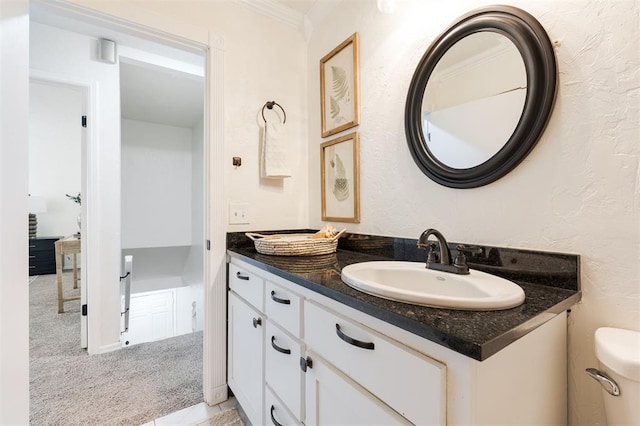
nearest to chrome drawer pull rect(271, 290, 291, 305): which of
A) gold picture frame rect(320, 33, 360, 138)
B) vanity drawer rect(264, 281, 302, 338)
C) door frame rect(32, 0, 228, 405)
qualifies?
vanity drawer rect(264, 281, 302, 338)

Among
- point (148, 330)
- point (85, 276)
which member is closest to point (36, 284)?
point (148, 330)

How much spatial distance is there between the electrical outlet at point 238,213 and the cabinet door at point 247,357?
42 centimetres

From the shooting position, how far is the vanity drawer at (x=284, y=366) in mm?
997

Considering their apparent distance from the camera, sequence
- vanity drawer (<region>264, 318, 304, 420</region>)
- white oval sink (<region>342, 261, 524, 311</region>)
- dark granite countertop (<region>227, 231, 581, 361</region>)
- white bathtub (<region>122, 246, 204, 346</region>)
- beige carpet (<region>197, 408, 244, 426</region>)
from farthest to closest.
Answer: white bathtub (<region>122, 246, 204, 346</region>) → beige carpet (<region>197, 408, 244, 426</region>) → vanity drawer (<region>264, 318, 304, 420</region>) → white oval sink (<region>342, 261, 524, 311</region>) → dark granite countertop (<region>227, 231, 581, 361</region>)

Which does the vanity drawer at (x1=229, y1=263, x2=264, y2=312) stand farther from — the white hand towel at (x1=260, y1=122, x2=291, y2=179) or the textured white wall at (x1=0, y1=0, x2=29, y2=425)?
the textured white wall at (x1=0, y1=0, x2=29, y2=425)

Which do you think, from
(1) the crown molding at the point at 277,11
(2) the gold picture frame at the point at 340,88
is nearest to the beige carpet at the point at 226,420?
(2) the gold picture frame at the point at 340,88

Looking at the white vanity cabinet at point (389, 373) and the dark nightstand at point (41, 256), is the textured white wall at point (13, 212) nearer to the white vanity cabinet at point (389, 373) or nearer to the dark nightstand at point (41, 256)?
the white vanity cabinet at point (389, 373)

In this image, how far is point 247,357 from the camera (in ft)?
4.56

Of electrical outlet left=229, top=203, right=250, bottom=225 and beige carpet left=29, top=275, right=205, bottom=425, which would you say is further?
electrical outlet left=229, top=203, right=250, bottom=225

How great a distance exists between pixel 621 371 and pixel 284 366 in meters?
0.95

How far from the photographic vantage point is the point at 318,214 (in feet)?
6.22

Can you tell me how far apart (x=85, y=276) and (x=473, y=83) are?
111 inches

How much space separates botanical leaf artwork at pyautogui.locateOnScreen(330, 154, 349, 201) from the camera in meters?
1.66

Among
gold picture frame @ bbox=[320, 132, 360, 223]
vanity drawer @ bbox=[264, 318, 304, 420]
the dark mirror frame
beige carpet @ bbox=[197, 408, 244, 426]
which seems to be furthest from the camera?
gold picture frame @ bbox=[320, 132, 360, 223]
